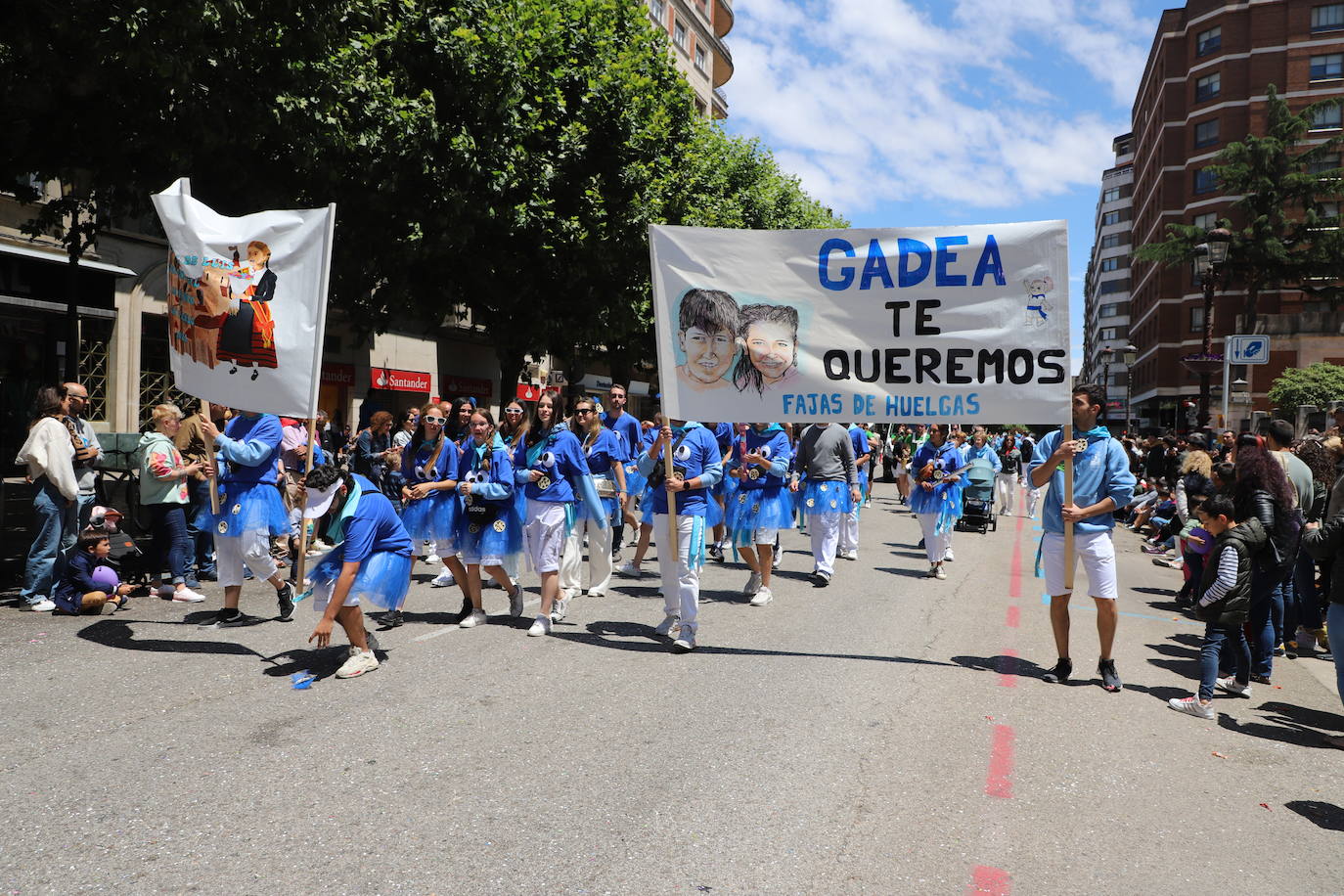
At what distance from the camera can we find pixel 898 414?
22.9 feet

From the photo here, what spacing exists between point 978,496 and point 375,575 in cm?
1375

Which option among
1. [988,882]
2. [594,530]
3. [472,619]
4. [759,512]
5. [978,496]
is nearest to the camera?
[988,882]

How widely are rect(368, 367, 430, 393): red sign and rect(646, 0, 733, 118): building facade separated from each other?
1835cm

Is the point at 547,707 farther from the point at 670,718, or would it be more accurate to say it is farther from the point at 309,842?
the point at 309,842

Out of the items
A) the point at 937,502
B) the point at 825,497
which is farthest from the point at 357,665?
the point at 937,502

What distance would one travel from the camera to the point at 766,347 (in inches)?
285

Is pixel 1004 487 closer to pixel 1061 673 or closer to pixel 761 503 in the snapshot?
pixel 761 503

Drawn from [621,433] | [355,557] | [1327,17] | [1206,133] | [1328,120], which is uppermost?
[1327,17]

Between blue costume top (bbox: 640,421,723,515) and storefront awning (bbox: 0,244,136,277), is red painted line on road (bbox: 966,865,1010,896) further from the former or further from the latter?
storefront awning (bbox: 0,244,136,277)

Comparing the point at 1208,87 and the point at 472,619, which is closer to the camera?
the point at 472,619

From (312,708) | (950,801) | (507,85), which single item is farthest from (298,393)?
(507,85)

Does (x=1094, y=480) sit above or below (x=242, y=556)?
above

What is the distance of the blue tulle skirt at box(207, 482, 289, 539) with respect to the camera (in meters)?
7.51

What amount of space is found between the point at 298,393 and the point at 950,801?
5.11 meters
